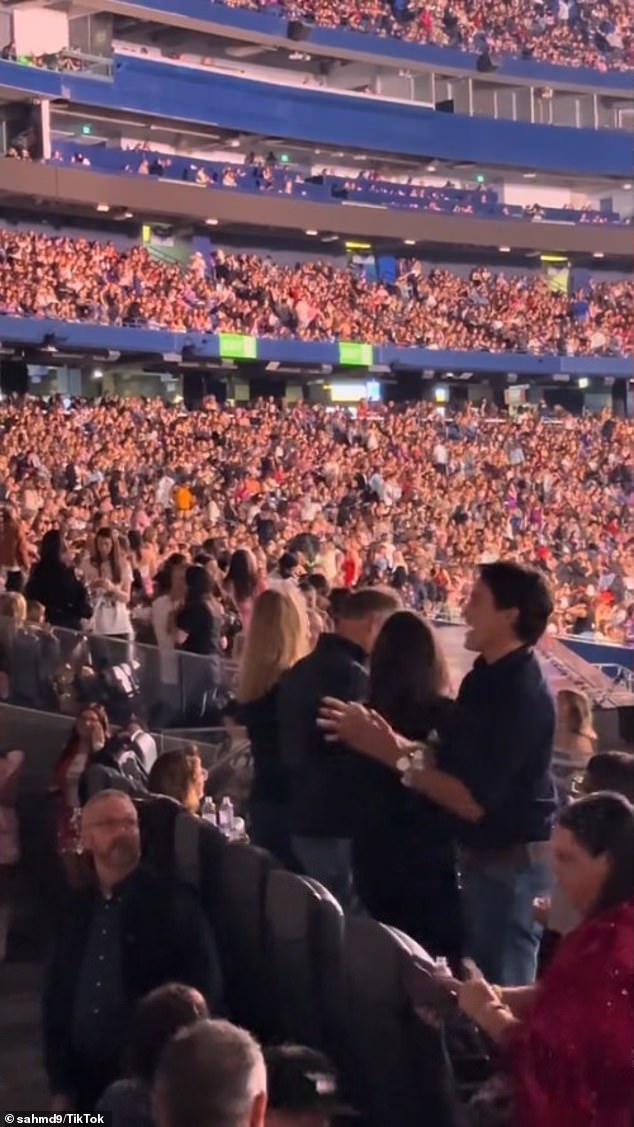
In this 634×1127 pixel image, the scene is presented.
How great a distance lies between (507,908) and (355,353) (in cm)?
2551

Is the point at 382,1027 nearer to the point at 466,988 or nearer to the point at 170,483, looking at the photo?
the point at 466,988

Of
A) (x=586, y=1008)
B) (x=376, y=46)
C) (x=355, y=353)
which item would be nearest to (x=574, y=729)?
(x=586, y=1008)

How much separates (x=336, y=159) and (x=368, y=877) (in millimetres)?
32735

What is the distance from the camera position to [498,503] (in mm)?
22828

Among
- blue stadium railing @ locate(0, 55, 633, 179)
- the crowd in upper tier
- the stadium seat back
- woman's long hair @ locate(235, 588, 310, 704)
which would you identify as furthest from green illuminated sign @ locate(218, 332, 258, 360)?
the stadium seat back

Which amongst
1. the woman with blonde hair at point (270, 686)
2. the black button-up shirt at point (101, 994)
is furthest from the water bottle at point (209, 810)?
the black button-up shirt at point (101, 994)

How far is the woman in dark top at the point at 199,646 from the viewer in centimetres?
690

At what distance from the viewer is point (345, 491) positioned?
21.5 m

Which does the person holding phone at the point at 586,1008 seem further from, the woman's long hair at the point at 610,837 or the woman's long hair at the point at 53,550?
the woman's long hair at the point at 53,550

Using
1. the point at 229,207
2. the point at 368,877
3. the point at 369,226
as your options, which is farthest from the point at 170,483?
the point at 368,877

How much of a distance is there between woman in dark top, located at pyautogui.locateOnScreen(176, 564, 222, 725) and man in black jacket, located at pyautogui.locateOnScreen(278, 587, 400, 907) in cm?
289

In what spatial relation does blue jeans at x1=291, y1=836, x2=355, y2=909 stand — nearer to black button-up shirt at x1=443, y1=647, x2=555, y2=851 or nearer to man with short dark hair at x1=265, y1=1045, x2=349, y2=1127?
black button-up shirt at x1=443, y1=647, x2=555, y2=851

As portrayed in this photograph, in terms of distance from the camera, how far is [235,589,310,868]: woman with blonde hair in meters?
4.23

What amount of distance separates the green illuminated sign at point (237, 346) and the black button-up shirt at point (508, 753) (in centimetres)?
2280
